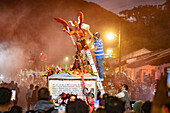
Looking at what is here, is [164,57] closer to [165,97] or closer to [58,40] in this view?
[58,40]

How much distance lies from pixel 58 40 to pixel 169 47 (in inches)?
531

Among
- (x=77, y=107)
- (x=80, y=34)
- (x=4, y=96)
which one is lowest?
(x=77, y=107)

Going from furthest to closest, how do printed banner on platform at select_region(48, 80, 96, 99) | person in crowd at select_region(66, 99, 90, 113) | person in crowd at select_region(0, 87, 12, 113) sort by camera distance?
printed banner on platform at select_region(48, 80, 96, 99) → person in crowd at select_region(0, 87, 12, 113) → person in crowd at select_region(66, 99, 90, 113)

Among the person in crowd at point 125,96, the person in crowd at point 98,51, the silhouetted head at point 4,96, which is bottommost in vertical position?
the person in crowd at point 125,96

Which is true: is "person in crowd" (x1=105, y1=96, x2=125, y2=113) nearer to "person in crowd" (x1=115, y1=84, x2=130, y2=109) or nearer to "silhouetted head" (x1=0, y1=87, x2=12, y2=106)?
"silhouetted head" (x1=0, y1=87, x2=12, y2=106)

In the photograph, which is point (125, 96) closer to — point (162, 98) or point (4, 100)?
point (4, 100)

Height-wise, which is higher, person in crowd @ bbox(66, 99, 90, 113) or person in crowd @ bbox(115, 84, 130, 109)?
person in crowd @ bbox(66, 99, 90, 113)

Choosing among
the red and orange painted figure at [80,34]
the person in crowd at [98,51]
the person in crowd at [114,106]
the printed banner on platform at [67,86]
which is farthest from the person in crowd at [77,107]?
the person in crowd at [98,51]

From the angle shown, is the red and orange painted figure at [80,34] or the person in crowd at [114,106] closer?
the person in crowd at [114,106]

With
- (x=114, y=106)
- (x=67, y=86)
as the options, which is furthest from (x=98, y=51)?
(x=114, y=106)

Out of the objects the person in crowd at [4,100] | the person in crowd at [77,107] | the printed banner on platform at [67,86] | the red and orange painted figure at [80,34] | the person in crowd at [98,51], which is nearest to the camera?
the person in crowd at [77,107]

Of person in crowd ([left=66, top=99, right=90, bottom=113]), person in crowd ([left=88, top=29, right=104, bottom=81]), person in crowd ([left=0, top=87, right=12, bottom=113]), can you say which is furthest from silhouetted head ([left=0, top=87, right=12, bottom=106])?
person in crowd ([left=88, top=29, right=104, bottom=81])

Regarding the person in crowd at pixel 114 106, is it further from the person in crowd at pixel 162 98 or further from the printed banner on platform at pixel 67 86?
the printed banner on platform at pixel 67 86

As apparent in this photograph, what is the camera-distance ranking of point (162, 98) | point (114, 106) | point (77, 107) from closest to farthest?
point (162, 98), point (114, 106), point (77, 107)
